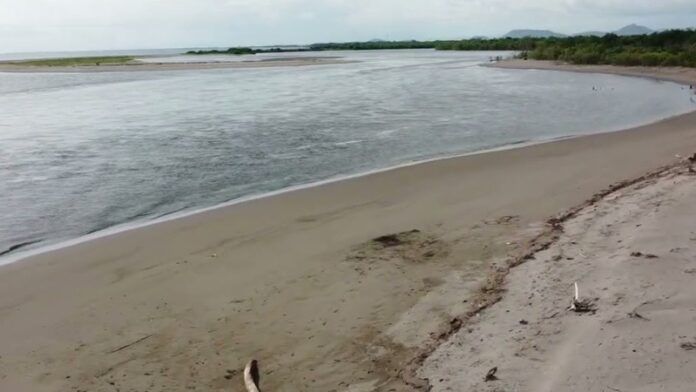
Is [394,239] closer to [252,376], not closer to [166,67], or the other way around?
[252,376]

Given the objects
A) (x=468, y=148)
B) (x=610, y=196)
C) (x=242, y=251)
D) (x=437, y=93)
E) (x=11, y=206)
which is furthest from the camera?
(x=437, y=93)

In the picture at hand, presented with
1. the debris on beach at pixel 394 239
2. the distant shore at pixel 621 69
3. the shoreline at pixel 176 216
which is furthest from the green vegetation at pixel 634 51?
the debris on beach at pixel 394 239

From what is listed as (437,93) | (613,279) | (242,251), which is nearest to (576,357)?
(613,279)

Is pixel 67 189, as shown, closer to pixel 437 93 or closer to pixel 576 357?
pixel 576 357

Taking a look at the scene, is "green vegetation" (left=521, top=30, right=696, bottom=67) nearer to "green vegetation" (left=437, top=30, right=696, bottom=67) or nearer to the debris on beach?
"green vegetation" (left=437, top=30, right=696, bottom=67)

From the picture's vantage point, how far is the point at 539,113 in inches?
997

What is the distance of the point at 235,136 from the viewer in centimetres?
2066

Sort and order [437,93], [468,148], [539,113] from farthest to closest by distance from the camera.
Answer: [437,93] → [539,113] → [468,148]

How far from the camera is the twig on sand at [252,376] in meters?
5.05

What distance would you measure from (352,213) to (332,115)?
15.8m

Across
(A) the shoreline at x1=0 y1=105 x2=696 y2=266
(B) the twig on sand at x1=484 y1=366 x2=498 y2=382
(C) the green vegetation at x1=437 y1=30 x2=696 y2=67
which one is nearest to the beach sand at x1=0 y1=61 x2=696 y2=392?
(B) the twig on sand at x1=484 y1=366 x2=498 y2=382

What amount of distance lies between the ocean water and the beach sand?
2110mm

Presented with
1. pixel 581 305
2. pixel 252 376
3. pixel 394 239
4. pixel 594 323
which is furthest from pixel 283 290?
pixel 594 323

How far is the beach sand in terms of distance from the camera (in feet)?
17.9
